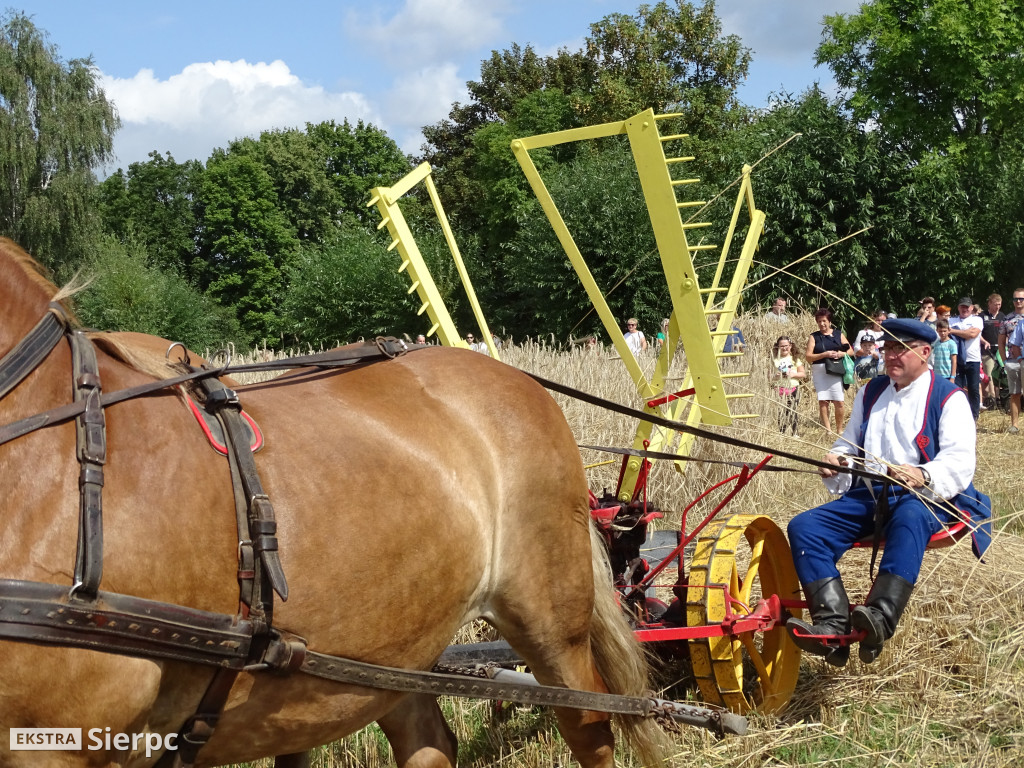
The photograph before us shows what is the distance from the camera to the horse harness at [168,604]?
178cm

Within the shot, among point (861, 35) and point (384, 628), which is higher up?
point (861, 35)

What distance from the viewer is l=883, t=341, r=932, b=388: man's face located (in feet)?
12.4

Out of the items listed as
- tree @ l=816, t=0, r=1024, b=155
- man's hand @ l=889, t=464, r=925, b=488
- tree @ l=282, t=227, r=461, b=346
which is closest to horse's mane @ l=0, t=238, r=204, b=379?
man's hand @ l=889, t=464, r=925, b=488

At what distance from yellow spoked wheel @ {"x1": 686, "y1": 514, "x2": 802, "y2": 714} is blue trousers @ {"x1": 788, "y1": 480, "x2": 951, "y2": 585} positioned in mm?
260

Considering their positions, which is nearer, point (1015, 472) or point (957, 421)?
point (957, 421)

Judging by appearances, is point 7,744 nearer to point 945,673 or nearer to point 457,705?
point 457,705

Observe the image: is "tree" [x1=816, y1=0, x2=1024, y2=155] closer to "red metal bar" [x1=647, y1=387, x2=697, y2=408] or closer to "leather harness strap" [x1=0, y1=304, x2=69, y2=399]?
"red metal bar" [x1=647, y1=387, x2=697, y2=408]

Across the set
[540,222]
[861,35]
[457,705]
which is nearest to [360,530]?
[457,705]

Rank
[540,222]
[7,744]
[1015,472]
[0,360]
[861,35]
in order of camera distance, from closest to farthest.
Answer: [7,744], [0,360], [1015,472], [540,222], [861,35]

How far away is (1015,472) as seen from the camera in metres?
7.89

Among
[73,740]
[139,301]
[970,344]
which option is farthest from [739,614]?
[139,301]

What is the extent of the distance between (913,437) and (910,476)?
23 centimetres

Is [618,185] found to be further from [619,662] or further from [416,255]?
[619,662]

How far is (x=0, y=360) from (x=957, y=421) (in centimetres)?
335
